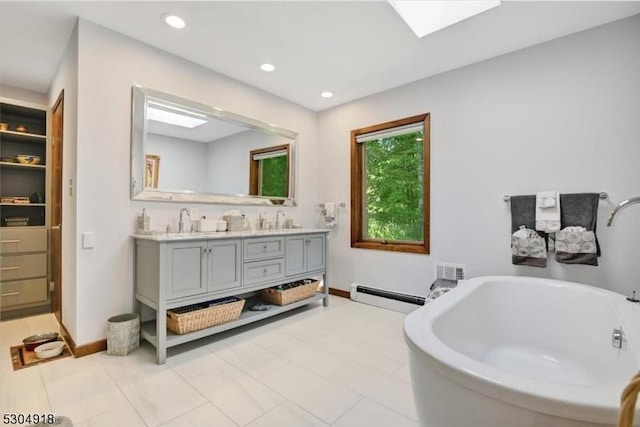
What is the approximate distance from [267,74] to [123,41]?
49.8 inches

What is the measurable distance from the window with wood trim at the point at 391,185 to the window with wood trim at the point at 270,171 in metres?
0.88

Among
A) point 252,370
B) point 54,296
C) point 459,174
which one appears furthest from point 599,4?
point 54,296

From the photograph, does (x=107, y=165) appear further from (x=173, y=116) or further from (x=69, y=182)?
(x=173, y=116)

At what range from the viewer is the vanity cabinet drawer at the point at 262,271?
2.68 metres

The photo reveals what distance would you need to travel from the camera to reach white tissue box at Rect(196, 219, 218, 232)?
2.74 m

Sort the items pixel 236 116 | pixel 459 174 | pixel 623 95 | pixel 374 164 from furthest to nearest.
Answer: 1. pixel 374 164
2. pixel 236 116
3. pixel 459 174
4. pixel 623 95

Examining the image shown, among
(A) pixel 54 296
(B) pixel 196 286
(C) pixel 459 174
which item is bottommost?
(A) pixel 54 296

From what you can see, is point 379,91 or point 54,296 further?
point 379,91

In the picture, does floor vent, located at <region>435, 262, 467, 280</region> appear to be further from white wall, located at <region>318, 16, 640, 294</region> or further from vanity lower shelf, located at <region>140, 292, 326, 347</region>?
vanity lower shelf, located at <region>140, 292, 326, 347</region>

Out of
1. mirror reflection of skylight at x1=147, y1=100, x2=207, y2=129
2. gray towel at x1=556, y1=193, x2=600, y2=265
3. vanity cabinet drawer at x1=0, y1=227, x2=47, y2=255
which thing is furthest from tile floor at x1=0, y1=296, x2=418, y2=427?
mirror reflection of skylight at x1=147, y1=100, x2=207, y2=129

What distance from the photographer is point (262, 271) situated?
280cm

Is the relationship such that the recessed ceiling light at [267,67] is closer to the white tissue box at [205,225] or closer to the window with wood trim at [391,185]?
the window with wood trim at [391,185]

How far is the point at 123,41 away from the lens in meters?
2.41

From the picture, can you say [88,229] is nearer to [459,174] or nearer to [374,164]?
[374,164]
